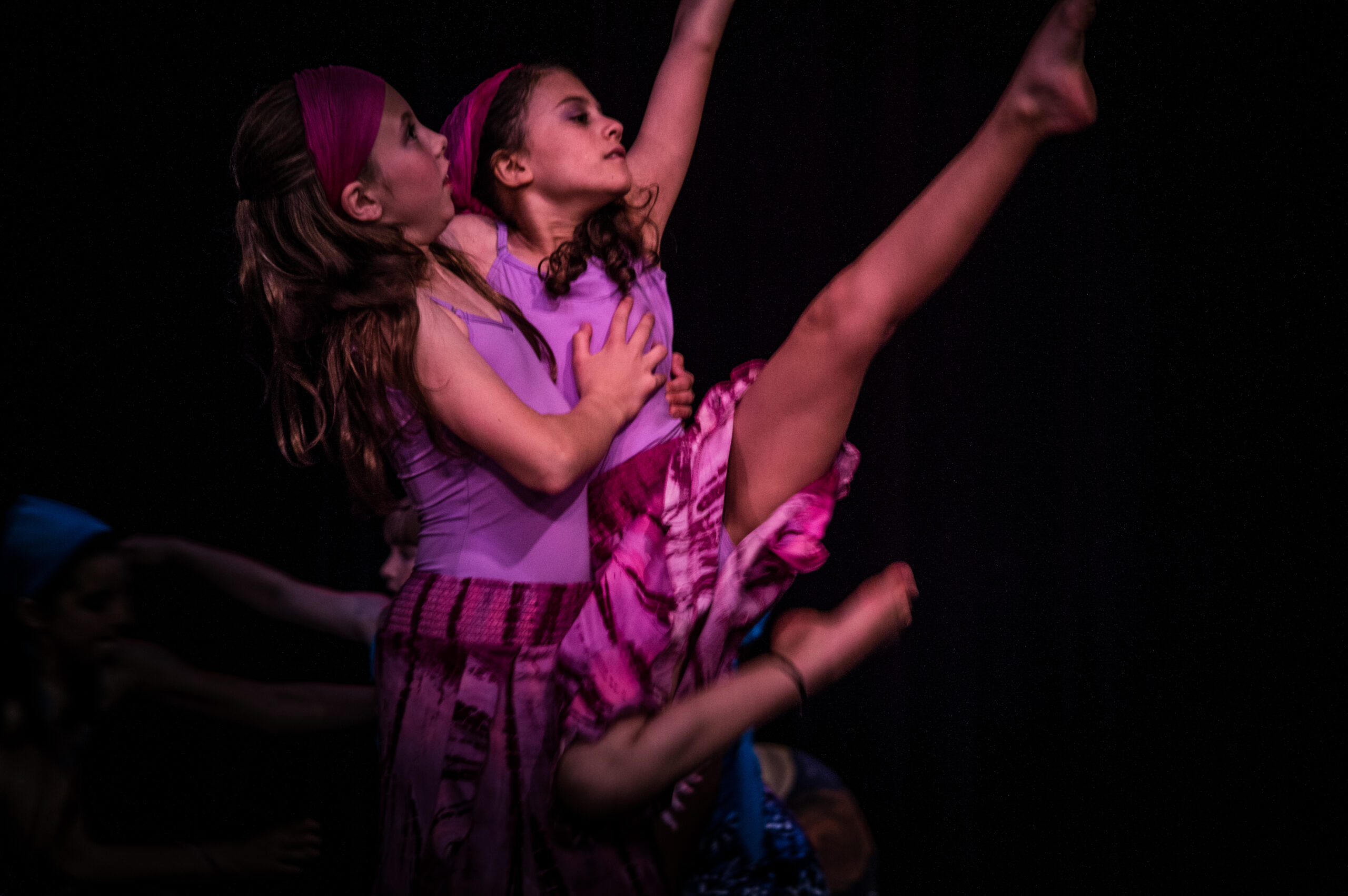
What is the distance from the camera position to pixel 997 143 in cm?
95

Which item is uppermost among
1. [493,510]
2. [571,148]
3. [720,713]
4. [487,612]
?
[571,148]

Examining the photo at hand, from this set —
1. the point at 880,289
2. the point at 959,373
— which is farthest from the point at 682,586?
the point at 959,373

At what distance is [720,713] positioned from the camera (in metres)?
1.01

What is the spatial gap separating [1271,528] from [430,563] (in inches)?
56.8

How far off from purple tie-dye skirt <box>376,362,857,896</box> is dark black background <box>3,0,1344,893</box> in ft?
2.42

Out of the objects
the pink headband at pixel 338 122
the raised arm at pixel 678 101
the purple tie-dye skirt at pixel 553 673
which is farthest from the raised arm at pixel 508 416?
the raised arm at pixel 678 101

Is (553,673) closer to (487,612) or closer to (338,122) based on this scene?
(487,612)

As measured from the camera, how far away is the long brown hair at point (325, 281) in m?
1.11

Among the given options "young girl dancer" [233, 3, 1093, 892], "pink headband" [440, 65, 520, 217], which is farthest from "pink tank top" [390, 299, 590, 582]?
"pink headband" [440, 65, 520, 217]

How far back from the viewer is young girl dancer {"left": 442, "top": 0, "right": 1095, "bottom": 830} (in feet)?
3.14

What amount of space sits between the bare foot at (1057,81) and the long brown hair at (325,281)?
0.71 metres

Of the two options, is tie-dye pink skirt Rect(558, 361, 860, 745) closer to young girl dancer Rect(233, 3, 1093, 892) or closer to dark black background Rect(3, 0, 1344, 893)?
young girl dancer Rect(233, 3, 1093, 892)

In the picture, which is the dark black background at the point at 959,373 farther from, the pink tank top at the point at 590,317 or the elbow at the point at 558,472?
the elbow at the point at 558,472

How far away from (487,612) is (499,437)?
0.70 feet
